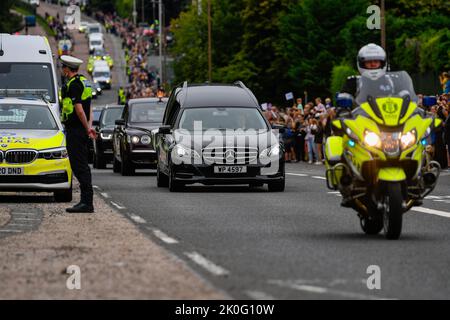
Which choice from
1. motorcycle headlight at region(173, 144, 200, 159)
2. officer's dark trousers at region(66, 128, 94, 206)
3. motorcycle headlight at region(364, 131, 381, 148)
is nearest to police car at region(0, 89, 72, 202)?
officer's dark trousers at region(66, 128, 94, 206)

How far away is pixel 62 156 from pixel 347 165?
26.0 feet

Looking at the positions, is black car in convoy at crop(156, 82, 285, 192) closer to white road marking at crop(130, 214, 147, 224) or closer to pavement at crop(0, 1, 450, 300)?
pavement at crop(0, 1, 450, 300)

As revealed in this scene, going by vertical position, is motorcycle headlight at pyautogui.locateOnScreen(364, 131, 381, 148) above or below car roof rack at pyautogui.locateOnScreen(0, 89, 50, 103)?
above

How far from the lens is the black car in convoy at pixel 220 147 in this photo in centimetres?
2559

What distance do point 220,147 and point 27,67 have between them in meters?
6.70

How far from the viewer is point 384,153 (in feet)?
50.7

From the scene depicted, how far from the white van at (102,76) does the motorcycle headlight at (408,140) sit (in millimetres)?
140401

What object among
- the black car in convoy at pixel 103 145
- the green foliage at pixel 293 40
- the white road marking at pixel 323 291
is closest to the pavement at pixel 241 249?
the white road marking at pixel 323 291

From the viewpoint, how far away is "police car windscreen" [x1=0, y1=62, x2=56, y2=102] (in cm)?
3058

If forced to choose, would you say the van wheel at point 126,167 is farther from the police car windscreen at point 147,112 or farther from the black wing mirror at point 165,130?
the black wing mirror at point 165,130

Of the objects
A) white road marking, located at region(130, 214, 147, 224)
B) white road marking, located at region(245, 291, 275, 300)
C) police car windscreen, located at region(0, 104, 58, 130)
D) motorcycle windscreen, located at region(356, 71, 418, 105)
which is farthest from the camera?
police car windscreen, located at region(0, 104, 58, 130)

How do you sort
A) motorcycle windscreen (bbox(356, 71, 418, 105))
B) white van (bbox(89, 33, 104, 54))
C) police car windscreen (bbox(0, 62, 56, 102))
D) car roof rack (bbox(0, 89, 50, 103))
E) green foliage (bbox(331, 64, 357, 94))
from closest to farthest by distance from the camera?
motorcycle windscreen (bbox(356, 71, 418, 105)), car roof rack (bbox(0, 89, 50, 103)), police car windscreen (bbox(0, 62, 56, 102)), green foliage (bbox(331, 64, 357, 94)), white van (bbox(89, 33, 104, 54))

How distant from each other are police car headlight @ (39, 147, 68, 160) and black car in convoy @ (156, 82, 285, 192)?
3.09 meters
